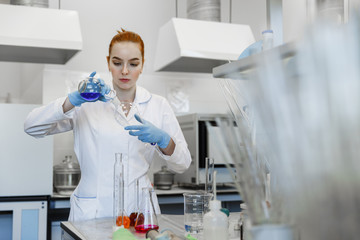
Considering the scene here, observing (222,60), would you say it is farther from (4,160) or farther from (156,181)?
(4,160)

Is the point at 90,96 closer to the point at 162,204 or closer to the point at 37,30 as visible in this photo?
the point at 37,30

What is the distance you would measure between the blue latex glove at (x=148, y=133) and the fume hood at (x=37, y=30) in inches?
Answer: 38.4

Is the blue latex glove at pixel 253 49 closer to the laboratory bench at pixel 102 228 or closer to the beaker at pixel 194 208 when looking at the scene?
the beaker at pixel 194 208

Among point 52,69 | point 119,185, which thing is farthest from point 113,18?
point 119,185

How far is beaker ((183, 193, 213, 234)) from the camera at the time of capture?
4.16ft

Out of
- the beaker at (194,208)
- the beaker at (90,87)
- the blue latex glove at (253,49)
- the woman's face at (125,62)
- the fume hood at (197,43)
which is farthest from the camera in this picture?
the fume hood at (197,43)

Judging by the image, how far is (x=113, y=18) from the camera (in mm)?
3521

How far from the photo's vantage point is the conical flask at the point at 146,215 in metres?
1.31

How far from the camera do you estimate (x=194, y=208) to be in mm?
1275

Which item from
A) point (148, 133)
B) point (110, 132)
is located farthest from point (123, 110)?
point (148, 133)

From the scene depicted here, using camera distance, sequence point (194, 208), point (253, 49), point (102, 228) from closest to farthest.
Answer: point (253, 49) → point (194, 208) → point (102, 228)

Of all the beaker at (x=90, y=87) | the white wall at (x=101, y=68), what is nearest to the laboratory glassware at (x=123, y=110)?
the beaker at (x=90, y=87)

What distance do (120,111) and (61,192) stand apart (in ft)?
3.94

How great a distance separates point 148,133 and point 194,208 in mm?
493
